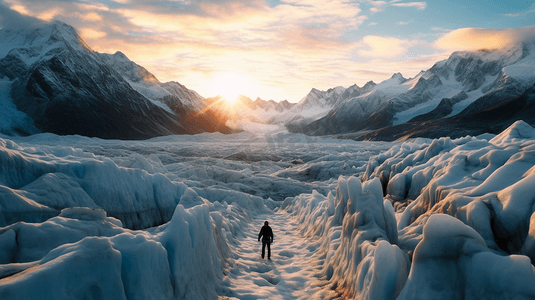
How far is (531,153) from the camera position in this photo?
8.27 m

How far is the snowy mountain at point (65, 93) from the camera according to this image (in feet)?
403

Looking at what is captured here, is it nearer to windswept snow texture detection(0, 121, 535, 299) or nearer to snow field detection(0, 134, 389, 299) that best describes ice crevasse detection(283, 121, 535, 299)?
windswept snow texture detection(0, 121, 535, 299)

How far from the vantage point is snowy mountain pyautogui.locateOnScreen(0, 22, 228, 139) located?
122938 mm

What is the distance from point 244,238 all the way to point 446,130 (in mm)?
124478

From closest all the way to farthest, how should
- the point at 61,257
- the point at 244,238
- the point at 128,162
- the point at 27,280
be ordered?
the point at 27,280 < the point at 61,257 < the point at 244,238 < the point at 128,162

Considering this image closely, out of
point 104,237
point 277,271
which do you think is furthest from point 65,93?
point 104,237

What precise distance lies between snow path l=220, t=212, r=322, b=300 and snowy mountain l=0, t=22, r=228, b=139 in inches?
5062

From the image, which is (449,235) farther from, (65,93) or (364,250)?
(65,93)

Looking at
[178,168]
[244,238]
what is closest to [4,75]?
[178,168]

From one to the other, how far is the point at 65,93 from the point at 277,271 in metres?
155

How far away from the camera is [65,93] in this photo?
439 feet

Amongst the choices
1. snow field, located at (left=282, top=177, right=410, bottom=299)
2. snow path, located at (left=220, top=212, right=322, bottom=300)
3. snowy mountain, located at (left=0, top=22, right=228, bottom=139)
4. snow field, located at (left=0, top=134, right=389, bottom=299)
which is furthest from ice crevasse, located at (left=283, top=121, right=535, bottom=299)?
snowy mountain, located at (left=0, top=22, right=228, bottom=139)

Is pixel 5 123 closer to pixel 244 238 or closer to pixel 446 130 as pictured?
pixel 244 238

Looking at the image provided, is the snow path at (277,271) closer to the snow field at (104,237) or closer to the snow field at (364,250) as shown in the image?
the snow field at (104,237)
